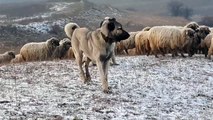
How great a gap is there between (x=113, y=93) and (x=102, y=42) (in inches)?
60.6

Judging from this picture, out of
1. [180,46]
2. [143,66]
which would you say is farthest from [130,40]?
[143,66]

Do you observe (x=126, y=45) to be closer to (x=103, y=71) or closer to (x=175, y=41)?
(x=175, y=41)

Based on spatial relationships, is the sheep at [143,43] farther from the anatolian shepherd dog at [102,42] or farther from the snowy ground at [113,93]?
the anatolian shepherd dog at [102,42]

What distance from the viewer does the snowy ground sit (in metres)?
12.7

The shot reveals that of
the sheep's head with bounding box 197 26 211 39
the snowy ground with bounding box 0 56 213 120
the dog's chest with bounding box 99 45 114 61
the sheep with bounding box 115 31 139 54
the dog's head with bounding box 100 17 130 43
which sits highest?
the dog's head with bounding box 100 17 130 43

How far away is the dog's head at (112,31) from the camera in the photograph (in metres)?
13.8

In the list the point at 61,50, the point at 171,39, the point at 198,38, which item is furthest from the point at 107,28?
the point at 61,50

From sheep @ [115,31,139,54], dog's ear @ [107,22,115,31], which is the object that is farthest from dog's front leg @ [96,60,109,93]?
sheep @ [115,31,139,54]

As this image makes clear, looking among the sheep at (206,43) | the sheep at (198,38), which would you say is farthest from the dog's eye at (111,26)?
the sheep at (206,43)

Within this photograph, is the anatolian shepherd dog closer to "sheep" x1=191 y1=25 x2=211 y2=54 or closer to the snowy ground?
the snowy ground

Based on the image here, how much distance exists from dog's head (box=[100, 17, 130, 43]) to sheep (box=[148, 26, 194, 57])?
10685 mm

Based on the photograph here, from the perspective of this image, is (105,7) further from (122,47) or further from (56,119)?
(56,119)

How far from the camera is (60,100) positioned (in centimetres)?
1365

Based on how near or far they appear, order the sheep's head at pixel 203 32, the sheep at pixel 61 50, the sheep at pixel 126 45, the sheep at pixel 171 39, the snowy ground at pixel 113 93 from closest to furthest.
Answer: the snowy ground at pixel 113 93, the sheep at pixel 171 39, the sheep's head at pixel 203 32, the sheep at pixel 61 50, the sheep at pixel 126 45
